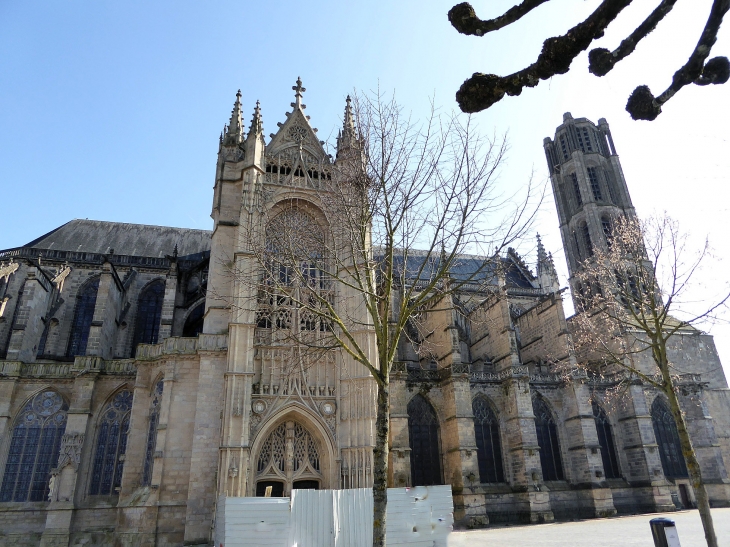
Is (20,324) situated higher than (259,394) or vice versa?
(20,324)

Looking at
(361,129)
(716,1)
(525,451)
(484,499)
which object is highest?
(361,129)

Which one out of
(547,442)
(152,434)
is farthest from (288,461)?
(547,442)

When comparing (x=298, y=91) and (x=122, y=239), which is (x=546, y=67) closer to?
(x=298, y=91)

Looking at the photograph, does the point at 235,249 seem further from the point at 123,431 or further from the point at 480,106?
the point at 480,106

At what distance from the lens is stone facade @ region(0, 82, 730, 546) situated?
60.1 feet

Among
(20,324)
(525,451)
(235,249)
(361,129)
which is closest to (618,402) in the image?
(525,451)

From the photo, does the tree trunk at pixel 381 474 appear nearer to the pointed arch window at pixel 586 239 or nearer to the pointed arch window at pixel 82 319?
the pointed arch window at pixel 82 319

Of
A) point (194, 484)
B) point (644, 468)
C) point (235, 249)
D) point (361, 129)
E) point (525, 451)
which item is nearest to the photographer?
point (361, 129)

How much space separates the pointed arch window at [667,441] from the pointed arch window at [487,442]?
34.4 ft

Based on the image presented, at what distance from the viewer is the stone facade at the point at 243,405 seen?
18328mm

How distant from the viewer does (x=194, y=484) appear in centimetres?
1784

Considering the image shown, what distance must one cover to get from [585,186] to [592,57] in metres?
46.0

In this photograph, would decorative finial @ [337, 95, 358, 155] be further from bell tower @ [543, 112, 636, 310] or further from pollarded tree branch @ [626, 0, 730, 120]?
bell tower @ [543, 112, 636, 310]

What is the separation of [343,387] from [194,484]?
6393 millimetres
